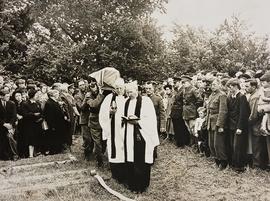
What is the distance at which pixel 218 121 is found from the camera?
1000cm

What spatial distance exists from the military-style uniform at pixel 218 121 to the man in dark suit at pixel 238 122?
5.9 inches

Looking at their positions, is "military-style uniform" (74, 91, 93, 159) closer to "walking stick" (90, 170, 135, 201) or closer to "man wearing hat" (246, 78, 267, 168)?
"walking stick" (90, 170, 135, 201)

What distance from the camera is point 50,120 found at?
1220cm

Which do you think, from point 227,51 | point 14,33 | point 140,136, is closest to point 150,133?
point 140,136

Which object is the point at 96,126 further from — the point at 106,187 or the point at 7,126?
the point at 7,126

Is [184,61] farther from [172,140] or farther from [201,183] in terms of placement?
[201,183]

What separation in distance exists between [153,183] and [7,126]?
4.29 metres

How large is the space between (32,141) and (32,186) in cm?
334

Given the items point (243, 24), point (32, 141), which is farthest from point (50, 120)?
point (243, 24)

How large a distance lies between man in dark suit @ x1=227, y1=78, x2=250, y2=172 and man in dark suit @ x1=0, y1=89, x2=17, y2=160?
5312 mm

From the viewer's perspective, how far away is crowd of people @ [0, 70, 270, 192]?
888 centimetres

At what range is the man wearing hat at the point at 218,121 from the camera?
32.7 ft

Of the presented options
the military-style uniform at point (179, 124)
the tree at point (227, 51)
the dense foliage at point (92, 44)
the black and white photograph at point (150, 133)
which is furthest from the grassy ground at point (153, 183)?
the dense foliage at point (92, 44)

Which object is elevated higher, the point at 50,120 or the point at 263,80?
the point at 263,80
